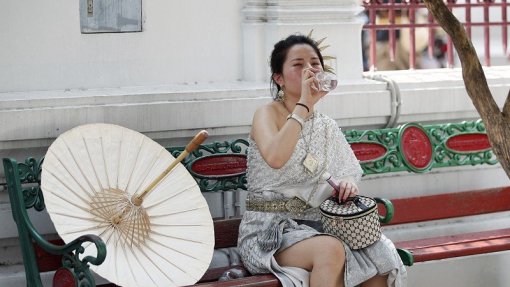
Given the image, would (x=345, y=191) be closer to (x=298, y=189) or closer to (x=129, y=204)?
(x=298, y=189)

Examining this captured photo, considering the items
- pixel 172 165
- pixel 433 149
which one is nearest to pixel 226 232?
pixel 172 165

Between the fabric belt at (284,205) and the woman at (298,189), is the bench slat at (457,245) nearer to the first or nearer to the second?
the woman at (298,189)

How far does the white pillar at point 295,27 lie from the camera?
616 centimetres

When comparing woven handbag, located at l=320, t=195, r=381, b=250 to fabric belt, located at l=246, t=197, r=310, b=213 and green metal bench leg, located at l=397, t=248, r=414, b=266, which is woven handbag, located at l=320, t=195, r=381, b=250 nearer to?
fabric belt, located at l=246, t=197, r=310, b=213

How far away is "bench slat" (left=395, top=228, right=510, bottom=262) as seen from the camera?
5590 millimetres

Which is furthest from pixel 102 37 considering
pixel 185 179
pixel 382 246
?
pixel 382 246

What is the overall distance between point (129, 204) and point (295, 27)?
168cm

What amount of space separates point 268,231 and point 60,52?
4.92 feet

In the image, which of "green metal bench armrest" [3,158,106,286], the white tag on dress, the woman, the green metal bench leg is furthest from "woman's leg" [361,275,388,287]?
"green metal bench armrest" [3,158,106,286]

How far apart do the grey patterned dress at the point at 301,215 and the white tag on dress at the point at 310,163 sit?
0.02 metres

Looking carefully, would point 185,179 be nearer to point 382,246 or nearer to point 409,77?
point 382,246

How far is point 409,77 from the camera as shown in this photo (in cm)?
670

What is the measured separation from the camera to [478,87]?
16.5ft

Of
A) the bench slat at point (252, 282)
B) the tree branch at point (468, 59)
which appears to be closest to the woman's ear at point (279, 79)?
the tree branch at point (468, 59)
